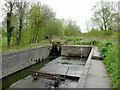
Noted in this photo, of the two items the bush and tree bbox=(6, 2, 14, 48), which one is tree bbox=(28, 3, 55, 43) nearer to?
tree bbox=(6, 2, 14, 48)

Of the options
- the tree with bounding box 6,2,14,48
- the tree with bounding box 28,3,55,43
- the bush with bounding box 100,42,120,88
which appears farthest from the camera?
the tree with bounding box 28,3,55,43

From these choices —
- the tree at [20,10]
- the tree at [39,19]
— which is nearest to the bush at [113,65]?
the tree at [20,10]

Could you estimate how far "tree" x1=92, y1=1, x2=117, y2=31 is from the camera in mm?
19281

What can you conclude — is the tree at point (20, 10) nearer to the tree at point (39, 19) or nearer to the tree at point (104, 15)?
the tree at point (39, 19)

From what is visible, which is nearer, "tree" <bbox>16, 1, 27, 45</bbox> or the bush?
the bush

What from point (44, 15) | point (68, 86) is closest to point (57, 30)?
point (44, 15)

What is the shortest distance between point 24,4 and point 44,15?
16.3 ft

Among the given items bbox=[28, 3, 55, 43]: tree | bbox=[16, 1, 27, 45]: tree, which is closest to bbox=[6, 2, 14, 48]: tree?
bbox=[16, 1, 27, 45]: tree

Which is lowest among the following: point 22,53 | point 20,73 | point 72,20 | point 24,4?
point 20,73

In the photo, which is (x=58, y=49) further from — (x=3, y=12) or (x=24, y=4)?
(x=3, y=12)

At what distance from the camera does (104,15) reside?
1978 cm

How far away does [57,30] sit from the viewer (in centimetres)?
2717

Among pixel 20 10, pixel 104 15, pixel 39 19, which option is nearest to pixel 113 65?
pixel 20 10

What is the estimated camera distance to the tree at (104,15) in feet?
63.3
